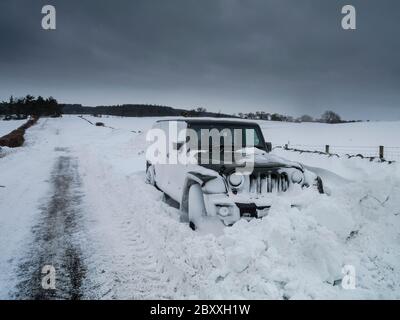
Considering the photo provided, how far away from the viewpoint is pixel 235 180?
5.21 metres

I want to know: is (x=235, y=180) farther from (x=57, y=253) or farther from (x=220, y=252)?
(x=57, y=253)

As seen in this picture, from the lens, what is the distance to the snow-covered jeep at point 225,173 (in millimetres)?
5039

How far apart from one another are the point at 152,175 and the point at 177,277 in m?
5.24

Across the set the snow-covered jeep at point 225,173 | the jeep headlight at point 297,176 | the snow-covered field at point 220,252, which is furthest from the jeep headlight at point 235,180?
the jeep headlight at point 297,176

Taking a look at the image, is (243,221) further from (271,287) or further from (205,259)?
(271,287)

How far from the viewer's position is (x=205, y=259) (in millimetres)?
4246

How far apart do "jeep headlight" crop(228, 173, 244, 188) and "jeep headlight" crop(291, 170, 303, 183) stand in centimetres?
100

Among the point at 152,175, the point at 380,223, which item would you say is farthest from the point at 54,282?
the point at 152,175

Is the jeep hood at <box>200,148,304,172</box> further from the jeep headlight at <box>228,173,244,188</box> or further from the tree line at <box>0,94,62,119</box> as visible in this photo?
the tree line at <box>0,94,62,119</box>

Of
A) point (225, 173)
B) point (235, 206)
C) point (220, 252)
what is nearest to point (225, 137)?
point (225, 173)

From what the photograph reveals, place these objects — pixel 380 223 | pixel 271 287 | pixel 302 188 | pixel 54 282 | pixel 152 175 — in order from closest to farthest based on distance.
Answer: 1. pixel 271 287
2. pixel 54 282
3. pixel 380 223
4. pixel 302 188
5. pixel 152 175

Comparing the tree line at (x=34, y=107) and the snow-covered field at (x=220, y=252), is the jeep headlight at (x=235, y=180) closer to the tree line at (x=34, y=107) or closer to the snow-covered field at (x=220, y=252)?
the snow-covered field at (x=220, y=252)

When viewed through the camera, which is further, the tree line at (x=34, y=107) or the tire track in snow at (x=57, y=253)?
the tree line at (x=34, y=107)

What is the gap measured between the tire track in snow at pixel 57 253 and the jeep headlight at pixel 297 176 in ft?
11.8
